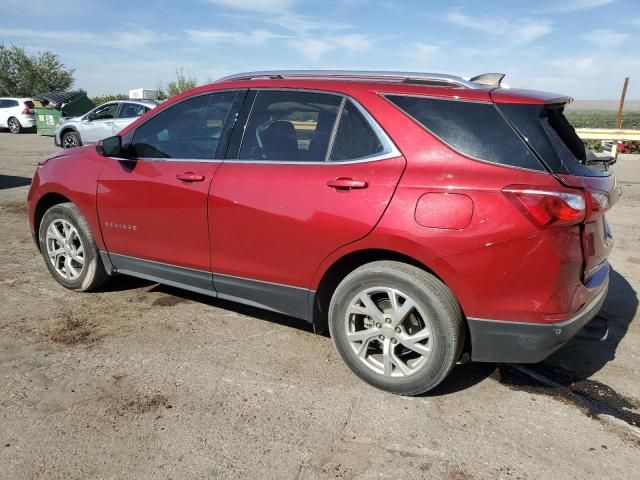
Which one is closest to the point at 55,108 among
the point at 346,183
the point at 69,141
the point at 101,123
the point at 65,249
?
A: the point at 69,141

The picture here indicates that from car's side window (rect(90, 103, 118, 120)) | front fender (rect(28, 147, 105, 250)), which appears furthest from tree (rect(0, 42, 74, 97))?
front fender (rect(28, 147, 105, 250))

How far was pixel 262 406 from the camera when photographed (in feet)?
10.0

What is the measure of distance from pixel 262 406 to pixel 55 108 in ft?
79.6

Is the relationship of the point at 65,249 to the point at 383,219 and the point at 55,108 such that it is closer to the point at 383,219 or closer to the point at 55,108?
the point at 383,219

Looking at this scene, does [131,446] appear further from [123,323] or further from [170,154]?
[170,154]

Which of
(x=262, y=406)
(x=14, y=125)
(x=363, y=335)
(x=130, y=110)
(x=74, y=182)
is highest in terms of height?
(x=130, y=110)

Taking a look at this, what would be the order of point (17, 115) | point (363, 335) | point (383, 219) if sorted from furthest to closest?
point (17, 115) < point (363, 335) < point (383, 219)

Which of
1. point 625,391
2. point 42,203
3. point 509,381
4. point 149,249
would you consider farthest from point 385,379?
point 42,203

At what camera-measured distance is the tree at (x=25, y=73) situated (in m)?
40.5

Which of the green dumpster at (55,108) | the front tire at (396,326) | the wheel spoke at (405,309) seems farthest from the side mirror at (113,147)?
the green dumpster at (55,108)

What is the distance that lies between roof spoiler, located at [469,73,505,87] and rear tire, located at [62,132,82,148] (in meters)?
15.2

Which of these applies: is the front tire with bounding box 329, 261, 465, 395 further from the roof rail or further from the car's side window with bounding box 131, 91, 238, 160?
the car's side window with bounding box 131, 91, 238, 160

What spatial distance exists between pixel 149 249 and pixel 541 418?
285cm

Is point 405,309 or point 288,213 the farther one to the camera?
point 288,213
